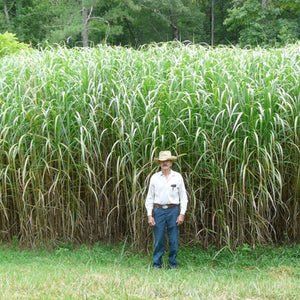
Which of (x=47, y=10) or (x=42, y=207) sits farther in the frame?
Result: (x=47, y=10)

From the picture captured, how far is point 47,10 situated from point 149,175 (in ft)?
71.8

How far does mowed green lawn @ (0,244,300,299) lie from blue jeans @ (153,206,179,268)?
12 cm

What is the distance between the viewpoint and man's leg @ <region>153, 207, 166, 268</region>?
465 centimetres

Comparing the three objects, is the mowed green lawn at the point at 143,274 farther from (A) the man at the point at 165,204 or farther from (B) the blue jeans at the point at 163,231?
(A) the man at the point at 165,204

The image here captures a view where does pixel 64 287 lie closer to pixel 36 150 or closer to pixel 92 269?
pixel 92 269

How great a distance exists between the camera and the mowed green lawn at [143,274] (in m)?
3.66

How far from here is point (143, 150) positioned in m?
5.14

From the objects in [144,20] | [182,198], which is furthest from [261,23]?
[182,198]

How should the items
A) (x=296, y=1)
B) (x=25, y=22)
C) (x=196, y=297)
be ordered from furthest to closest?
(x=25, y=22)
(x=296, y=1)
(x=196, y=297)

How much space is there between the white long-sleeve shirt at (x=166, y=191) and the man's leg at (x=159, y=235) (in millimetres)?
84

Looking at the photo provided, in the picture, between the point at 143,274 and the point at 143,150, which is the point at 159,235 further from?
the point at 143,150

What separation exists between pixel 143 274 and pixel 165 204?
2.37 ft

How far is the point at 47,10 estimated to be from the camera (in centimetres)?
2466

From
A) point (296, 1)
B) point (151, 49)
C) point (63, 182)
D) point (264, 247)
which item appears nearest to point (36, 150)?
point (63, 182)
